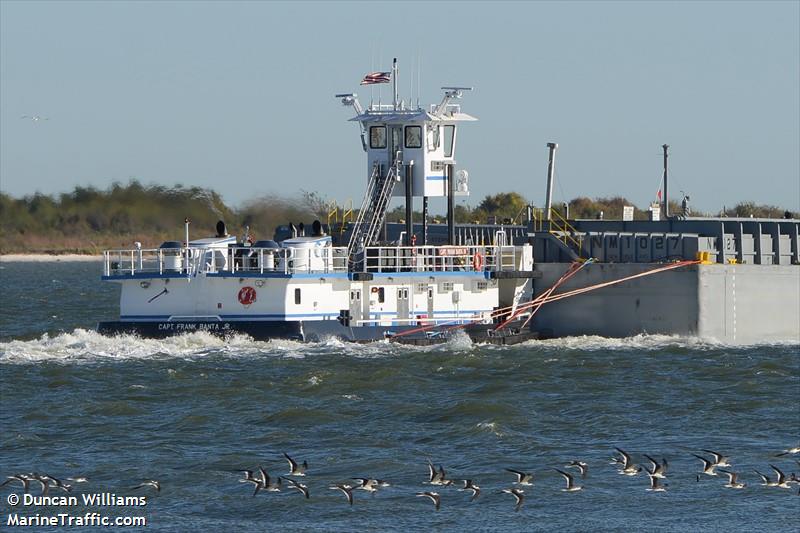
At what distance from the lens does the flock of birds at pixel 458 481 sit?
26.7m

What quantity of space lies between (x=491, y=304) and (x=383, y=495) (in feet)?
70.4

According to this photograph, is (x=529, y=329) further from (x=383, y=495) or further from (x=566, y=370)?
(x=383, y=495)

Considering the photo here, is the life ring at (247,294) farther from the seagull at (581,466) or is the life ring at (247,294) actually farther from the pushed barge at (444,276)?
the seagull at (581,466)

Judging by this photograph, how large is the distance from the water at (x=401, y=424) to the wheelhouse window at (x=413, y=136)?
6468mm

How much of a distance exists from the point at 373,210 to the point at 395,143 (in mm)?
2262

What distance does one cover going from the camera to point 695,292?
46938 millimetres

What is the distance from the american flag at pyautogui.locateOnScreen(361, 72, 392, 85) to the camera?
161ft

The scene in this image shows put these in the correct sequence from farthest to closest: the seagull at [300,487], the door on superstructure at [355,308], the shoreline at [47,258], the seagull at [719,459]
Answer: the shoreline at [47,258], the door on superstructure at [355,308], the seagull at [719,459], the seagull at [300,487]

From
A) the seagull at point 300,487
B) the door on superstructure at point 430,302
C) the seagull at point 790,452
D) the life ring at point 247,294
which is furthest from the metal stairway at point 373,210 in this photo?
the seagull at point 300,487

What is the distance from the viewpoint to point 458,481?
91.4 ft

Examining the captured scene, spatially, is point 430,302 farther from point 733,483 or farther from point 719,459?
point 733,483

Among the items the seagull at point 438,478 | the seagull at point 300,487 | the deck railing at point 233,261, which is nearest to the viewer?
the seagull at point 300,487

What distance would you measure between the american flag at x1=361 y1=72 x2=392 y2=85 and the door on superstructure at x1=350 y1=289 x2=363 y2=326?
7646mm

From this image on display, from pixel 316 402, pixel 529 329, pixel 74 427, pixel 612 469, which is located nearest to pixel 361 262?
pixel 529 329
